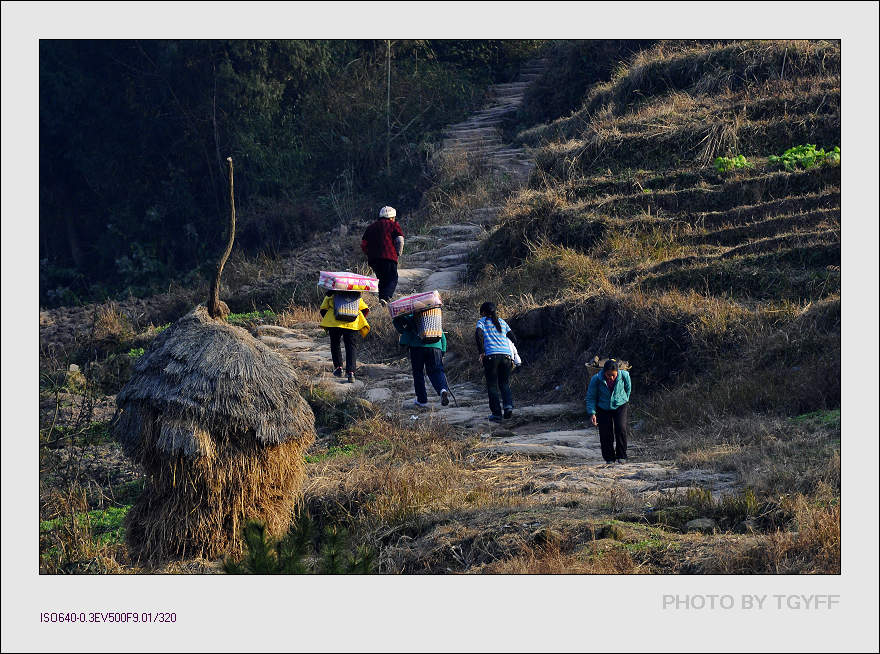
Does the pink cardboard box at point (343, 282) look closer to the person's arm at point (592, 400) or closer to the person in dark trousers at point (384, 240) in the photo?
the person in dark trousers at point (384, 240)

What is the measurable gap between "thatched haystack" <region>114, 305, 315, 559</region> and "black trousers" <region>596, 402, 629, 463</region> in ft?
9.43

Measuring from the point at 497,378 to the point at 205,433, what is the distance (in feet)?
13.5

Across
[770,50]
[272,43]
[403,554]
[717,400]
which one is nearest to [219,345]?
[403,554]

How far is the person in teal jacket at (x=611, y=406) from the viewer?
30.5ft

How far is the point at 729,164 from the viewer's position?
16.0 meters

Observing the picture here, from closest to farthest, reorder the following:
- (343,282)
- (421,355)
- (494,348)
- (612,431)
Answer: (612,431) → (494,348) → (421,355) → (343,282)

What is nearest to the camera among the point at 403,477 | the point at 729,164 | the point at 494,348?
the point at 403,477

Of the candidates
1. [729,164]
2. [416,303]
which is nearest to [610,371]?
[416,303]

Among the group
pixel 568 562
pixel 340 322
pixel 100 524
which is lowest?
pixel 100 524

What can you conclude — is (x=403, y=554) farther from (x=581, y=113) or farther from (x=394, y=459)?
(x=581, y=113)

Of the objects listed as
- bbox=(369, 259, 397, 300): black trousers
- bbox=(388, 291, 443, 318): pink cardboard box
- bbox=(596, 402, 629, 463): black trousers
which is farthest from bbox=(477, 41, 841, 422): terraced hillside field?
bbox=(388, 291, 443, 318): pink cardboard box

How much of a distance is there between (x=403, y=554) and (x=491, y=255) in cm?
885

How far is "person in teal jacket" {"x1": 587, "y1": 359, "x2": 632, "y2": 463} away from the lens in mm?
9297

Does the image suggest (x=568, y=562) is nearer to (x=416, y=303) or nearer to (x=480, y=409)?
(x=416, y=303)
